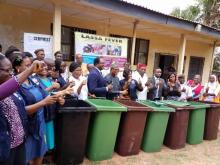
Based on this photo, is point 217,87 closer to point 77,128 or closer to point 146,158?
point 146,158

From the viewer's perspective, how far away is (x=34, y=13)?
7.43m

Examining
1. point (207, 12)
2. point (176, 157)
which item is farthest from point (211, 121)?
point (207, 12)

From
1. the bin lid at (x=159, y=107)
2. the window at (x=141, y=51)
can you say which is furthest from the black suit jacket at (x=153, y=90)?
the window at (x=141, y=51)

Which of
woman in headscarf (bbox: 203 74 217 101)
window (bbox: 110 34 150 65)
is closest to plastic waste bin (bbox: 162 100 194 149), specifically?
woman in headscarf (bbox: 203 74 217 101)

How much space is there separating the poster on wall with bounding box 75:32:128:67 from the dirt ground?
3.05m

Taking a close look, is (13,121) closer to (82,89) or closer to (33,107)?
(33,107)

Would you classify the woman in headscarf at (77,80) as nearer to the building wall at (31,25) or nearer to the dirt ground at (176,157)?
the dirt ground at (176,157)

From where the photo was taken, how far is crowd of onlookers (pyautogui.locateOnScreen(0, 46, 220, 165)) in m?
1.94

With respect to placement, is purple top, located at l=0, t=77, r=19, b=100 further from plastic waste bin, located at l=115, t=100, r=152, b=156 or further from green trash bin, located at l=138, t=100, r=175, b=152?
green trash bin, located at l=138, t=100, r=175, b=152

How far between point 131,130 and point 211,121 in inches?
104

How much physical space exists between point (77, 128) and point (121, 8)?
3990 mm

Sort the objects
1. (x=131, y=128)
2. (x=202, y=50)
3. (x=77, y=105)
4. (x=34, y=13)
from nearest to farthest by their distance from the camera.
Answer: (x=77, y=105) < (x=131, y=128) < (x=34, y=13) < (x=202, y=50)

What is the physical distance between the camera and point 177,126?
5.18 m

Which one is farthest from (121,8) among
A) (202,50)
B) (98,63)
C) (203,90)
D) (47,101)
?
(202,50)
